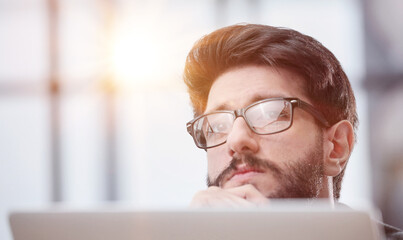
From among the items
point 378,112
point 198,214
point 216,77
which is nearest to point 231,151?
point 216,77

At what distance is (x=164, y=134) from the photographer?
2.44m

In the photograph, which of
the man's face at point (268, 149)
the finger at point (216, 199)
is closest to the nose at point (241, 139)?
the man's face at point (268, 149)

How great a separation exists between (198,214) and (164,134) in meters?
1.90

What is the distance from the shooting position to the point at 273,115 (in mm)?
1225

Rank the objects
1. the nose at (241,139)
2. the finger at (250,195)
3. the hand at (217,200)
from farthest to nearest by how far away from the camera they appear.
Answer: the nose at (241,139)
the finger at (250,195)
the hand at (217,200)

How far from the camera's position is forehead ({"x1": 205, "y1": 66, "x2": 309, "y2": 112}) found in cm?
127

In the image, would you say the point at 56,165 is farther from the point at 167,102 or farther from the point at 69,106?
the point at 167,102

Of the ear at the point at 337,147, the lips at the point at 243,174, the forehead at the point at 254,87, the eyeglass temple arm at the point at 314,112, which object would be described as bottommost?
the lips at the point at 243,174

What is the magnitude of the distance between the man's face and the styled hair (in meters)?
0.04

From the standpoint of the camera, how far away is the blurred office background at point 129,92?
93.1 inches

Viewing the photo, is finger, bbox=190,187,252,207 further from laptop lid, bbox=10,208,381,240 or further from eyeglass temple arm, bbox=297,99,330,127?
eyeglass temple arm, bbox=297,99,330,127

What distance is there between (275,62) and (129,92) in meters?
1.45

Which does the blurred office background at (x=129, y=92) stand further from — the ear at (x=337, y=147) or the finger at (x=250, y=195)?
the finger at (x=250, y=195)

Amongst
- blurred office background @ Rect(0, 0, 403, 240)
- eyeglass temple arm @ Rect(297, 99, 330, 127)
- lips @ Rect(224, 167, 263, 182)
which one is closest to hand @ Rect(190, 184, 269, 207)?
lips @ Rect(224, 167, 263, 182)
